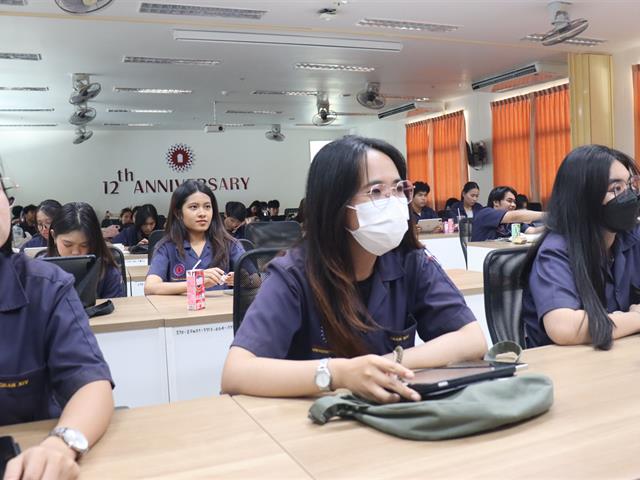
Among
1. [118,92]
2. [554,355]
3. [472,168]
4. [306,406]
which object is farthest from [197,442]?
[472,168]

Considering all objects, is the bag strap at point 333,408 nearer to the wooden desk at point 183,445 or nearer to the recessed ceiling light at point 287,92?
the wooden desk at point 183,445

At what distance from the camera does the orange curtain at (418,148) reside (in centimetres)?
1293

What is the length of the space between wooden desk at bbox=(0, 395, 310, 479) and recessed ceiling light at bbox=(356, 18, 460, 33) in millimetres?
5623

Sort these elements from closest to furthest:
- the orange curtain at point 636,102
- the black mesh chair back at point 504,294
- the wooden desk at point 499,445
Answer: the wooden desk at point 499,445 → the black mesh chair back at point 504,294 → the orange curtain at point 636,102

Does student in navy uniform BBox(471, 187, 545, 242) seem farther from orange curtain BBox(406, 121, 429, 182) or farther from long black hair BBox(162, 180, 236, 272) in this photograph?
orange curtain BBox(406, 121, 429, 182)

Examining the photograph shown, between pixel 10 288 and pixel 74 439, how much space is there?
0.40 meters

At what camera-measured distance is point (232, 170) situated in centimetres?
1523

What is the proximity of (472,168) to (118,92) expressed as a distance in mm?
6296

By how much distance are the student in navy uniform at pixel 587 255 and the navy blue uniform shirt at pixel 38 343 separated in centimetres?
127

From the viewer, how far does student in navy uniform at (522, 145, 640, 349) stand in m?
1.79

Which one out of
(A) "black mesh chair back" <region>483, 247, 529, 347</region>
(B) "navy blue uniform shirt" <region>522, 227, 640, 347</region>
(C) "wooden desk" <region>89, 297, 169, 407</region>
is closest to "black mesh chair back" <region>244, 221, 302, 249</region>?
(C) "wooden desk" <region>89, 297, 169, 407</region>

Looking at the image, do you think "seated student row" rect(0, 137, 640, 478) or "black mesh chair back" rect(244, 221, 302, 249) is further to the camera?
"black mesh chair back" rect(244, 221, 302, 249)

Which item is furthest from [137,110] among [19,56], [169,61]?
[19,56]

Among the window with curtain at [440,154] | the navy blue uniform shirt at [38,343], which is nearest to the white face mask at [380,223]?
the navy blue uniform shirt at [38,343]
